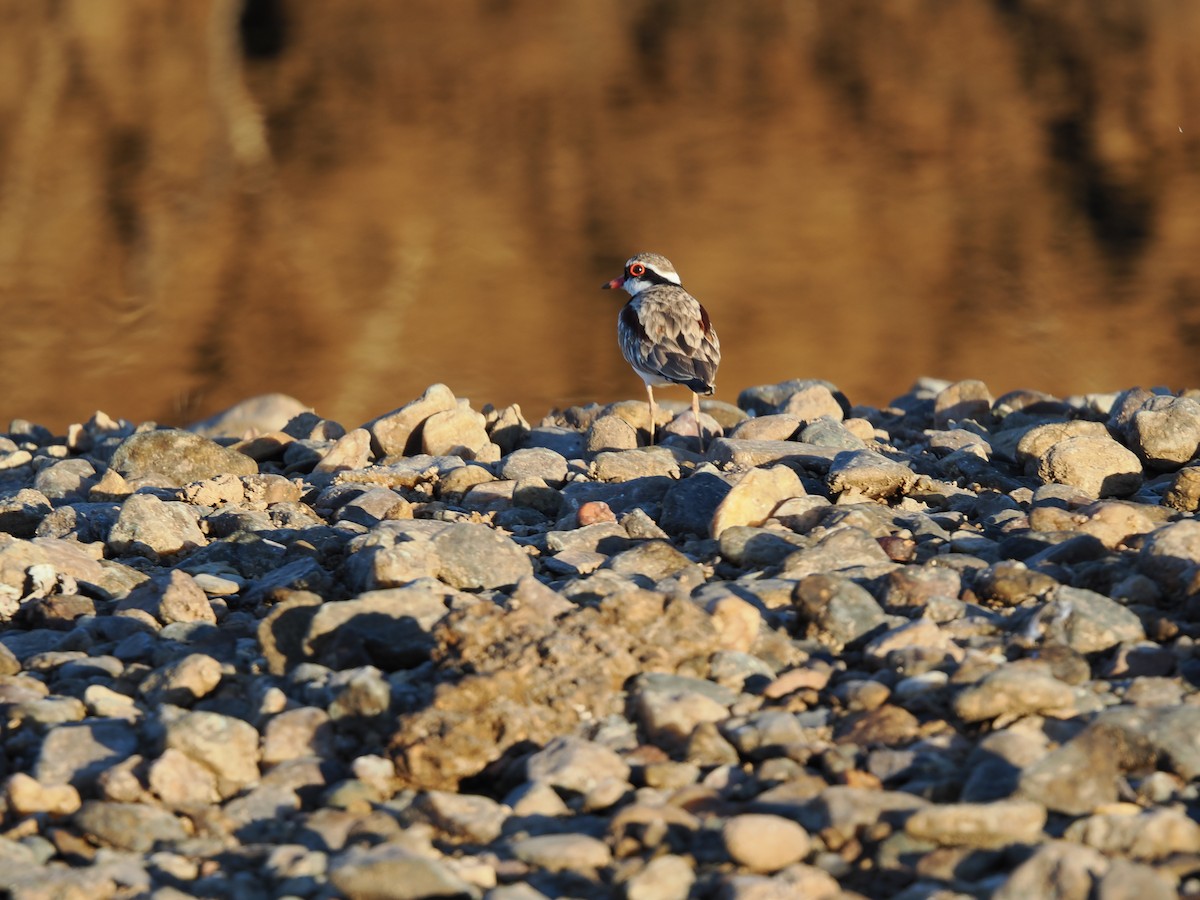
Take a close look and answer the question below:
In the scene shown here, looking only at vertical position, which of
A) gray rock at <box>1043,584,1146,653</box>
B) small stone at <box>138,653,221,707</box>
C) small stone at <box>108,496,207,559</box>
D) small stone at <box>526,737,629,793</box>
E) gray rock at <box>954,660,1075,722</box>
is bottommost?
small stone at <box>526,737,629,793</box>

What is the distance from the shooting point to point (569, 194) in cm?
1892

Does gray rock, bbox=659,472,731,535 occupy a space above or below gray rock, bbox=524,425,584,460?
below

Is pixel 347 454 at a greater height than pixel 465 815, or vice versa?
pixel 347 454

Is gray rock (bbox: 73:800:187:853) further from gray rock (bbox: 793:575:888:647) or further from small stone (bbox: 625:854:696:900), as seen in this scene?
gray rock (bbox: 793:575:888:647)

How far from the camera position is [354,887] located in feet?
9.55

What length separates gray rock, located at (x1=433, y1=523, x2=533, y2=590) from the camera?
4562 millimetres

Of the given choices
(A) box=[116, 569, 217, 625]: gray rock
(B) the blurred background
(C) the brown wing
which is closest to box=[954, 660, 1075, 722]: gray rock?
(A) box=[116, 569, 217, 625]: gray rock

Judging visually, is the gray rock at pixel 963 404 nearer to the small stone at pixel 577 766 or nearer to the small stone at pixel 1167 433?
the small stone at pixel 1167 433

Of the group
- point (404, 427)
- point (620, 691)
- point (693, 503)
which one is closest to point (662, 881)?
point (620, 691)

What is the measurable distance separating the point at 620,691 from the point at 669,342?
443 cm

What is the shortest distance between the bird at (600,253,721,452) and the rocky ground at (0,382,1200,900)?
6.49 ft

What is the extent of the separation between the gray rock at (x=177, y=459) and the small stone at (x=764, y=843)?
159 inches

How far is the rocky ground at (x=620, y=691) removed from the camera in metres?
3.03

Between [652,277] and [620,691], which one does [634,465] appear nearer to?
[620,691]
